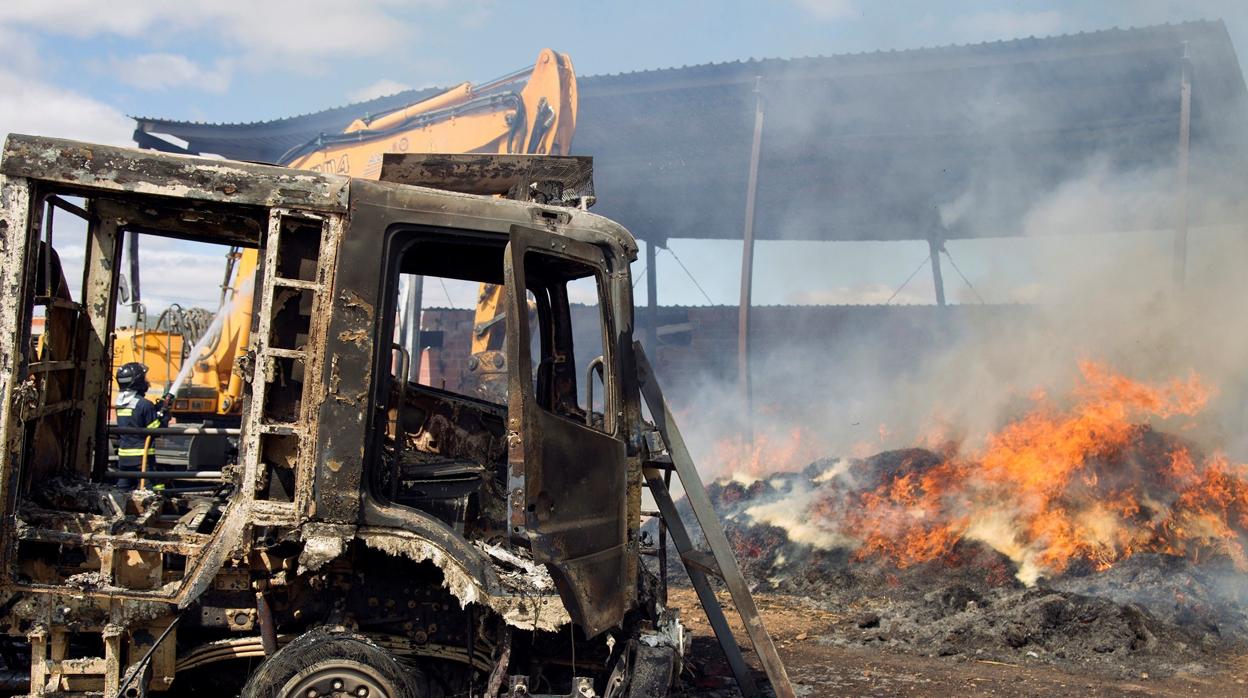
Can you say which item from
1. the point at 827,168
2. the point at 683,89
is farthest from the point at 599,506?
the point at 827,168

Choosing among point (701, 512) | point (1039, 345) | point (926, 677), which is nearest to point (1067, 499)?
point (926, 677)

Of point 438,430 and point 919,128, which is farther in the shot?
point 919,128

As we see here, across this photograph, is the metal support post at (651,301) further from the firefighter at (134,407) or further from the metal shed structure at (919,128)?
the firefighter at (134,407)

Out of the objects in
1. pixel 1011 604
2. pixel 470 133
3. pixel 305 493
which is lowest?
pixel 1011 604

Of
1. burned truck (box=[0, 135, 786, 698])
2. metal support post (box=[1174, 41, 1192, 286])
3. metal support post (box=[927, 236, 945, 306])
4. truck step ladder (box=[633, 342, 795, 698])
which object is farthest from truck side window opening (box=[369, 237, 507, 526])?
metal support post (box=[927, 236, 945, 306])

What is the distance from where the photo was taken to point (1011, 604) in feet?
26.2

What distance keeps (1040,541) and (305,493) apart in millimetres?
8026

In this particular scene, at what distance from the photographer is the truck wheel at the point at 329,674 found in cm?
375

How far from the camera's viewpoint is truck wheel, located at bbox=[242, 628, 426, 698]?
12.3ft

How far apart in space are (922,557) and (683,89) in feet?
28.2

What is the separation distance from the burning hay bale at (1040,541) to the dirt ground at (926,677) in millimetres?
258

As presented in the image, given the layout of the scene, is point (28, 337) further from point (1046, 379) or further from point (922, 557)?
point (1046, 379)

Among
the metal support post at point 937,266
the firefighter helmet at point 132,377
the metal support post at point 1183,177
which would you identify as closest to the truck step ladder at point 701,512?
the firefighter helmet at point 132,377

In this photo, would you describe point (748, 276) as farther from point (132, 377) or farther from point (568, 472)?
point (568, 472)
